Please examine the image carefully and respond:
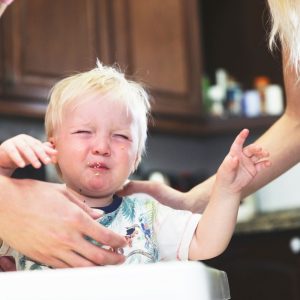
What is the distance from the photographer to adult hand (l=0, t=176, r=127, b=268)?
0.88 meters

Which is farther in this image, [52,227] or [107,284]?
[52,227]

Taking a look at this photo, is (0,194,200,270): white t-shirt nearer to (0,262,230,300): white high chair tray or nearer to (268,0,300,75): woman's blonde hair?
(268,0,300,75): woman's blonde hair

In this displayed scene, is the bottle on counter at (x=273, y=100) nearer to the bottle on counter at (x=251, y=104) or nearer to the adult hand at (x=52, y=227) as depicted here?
the bottle on counter at (x=251, y=104)

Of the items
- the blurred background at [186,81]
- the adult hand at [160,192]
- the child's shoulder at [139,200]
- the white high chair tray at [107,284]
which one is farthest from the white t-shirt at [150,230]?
the blurred background at [186,81]

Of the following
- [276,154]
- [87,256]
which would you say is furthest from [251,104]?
[87,256]

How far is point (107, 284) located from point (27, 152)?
0.44 m

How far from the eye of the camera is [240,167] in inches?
43.1

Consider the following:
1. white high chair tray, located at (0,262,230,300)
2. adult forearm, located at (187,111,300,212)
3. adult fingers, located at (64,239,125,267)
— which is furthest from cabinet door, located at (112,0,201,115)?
white high chair tray, located at (0,262,230,300)

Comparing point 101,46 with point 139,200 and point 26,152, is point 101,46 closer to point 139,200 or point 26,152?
point 139,200

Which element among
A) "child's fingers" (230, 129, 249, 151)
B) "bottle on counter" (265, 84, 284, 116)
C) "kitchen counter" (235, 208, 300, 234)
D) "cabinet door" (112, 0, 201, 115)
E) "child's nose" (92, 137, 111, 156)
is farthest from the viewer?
"bottle on counter" (265, 84, 284, 116)

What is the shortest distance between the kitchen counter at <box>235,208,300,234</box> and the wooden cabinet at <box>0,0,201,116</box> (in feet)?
2.21

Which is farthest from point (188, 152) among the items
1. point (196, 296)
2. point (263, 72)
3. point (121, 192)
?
point (196, 296)

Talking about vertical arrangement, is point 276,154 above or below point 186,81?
below

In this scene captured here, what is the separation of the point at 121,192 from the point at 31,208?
1.35 ft
